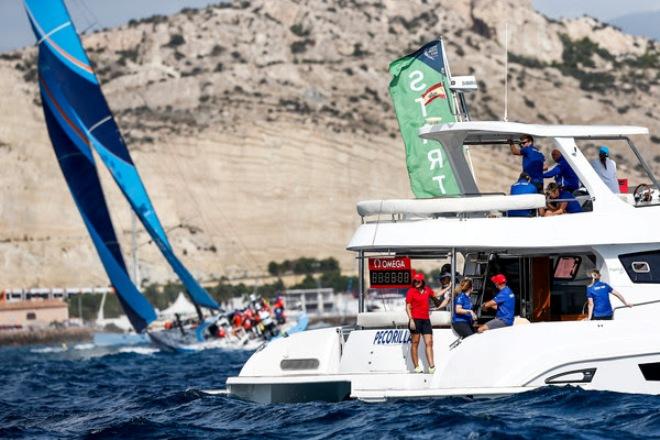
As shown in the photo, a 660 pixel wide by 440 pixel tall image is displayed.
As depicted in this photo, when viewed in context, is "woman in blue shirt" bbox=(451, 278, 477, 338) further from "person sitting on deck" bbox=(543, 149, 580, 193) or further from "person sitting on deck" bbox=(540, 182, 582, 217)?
"person sitting on deck" bbox=(543, 149, 580, 193)

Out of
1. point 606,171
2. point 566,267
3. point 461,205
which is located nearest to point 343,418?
point 461,205

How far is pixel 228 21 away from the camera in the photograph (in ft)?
509

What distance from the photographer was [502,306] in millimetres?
18438

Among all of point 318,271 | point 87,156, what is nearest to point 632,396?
point 87,156

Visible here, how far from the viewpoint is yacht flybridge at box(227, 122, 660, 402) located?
57.4 feet

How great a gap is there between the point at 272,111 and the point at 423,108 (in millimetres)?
96259

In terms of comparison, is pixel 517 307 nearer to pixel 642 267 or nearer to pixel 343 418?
pixel 642 267

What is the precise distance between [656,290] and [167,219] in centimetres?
9447

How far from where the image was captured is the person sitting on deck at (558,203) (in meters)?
19.0

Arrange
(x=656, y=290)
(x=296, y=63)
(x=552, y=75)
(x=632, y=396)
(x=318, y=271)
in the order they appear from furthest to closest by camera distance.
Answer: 1. (x=552, y=75)
2. (x=296, y=63)
3. (x=318, y=271)
4. (x=656, y=290)
5. (x=632, y=396)

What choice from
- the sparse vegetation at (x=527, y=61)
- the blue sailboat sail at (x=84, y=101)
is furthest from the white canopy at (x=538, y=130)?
the sparse vegetation at (x=527, y=61)

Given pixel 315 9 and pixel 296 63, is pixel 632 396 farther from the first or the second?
pixel 315 9

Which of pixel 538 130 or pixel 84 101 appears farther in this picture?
pixel 84 101

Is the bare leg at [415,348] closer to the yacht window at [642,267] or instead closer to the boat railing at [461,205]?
the boat railing at [461,205]
